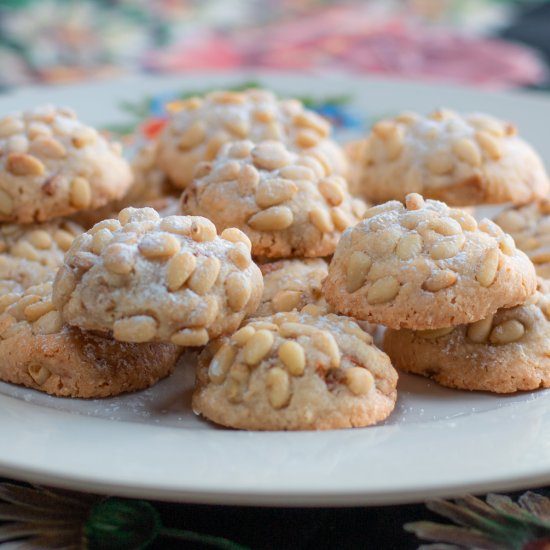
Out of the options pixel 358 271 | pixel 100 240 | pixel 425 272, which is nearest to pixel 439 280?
pixel 425 272

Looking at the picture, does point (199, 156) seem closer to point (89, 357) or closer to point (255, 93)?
point (255, 93)

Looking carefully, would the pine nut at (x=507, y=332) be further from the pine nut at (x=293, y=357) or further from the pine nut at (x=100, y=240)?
the pine nut at (x=100, y=240)

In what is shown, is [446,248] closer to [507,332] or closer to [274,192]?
[507,332]

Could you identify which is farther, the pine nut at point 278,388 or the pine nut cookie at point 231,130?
the pine nut cookie at point 231,130

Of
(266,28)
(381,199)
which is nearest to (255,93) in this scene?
(381,199)

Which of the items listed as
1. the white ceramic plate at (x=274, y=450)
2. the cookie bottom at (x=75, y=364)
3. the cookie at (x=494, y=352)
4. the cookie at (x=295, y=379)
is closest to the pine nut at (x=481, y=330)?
the cookie at (x=494, y=352)

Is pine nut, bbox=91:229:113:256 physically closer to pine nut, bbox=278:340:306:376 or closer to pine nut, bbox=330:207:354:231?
pine nut, bbox=278:340:306:376

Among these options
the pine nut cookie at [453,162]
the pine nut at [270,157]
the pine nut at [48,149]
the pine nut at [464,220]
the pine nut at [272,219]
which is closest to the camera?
the pine nut at [464,220]
